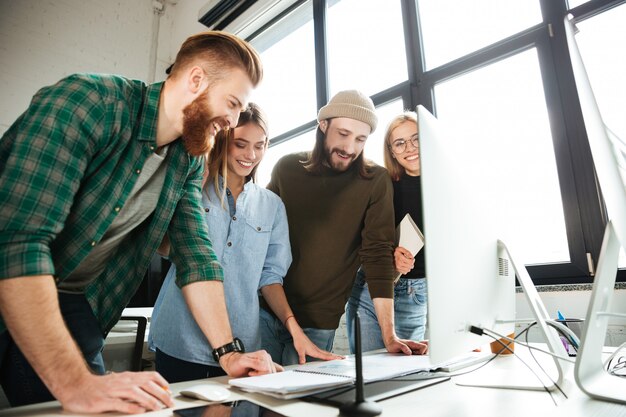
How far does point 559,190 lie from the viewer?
174cm

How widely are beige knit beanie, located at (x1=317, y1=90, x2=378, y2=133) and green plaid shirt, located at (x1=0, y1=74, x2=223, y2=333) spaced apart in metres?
0.71

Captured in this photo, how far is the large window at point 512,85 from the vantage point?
5.52 ft

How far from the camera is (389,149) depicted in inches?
68.5

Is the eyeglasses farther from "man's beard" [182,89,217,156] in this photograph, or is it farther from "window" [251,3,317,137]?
"window" [251,3,317,137]

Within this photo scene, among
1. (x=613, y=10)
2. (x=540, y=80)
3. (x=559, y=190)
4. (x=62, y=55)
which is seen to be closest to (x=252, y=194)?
(x=559, y=190)

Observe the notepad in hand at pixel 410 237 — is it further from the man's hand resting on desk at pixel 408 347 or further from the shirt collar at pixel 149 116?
the shirt collar at pixel 149 116

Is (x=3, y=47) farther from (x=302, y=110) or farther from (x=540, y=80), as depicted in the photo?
(x=540, y=80)

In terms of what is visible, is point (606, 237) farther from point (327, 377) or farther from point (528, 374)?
point (327, 377)

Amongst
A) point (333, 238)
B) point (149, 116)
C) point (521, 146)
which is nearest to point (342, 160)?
point (333, 238)

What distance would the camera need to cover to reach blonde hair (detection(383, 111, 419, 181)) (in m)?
1.69

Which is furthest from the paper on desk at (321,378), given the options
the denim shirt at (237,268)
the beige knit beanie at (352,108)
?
the beige knit beanie at (352,108)

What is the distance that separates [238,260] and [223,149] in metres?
0.37

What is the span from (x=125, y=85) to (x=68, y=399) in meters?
0.61

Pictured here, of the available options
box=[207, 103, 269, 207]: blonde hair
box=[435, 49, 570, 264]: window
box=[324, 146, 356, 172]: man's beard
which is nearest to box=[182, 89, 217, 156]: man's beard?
box=[207, 103, 269, 207]: blonde hair
